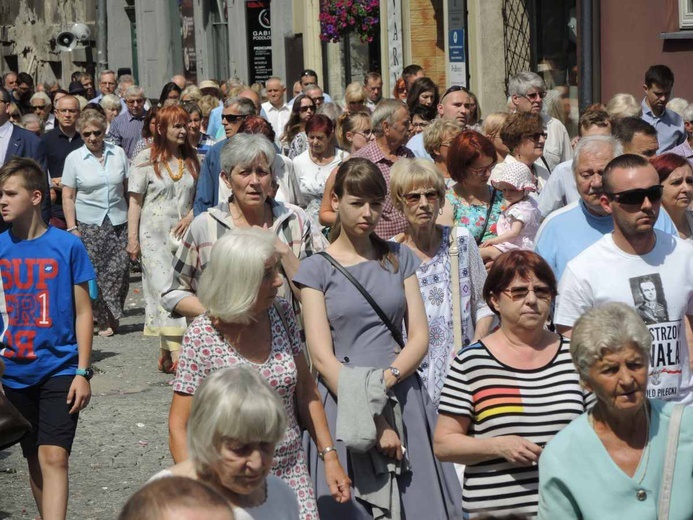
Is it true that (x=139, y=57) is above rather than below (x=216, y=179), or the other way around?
above

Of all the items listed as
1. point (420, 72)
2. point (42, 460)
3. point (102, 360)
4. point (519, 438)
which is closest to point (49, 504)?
point (42, 460)

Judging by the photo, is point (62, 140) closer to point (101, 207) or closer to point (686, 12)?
point (101, 207)

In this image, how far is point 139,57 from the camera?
3944cm

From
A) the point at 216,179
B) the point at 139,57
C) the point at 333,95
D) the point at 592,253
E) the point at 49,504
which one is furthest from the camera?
the point at 139,57

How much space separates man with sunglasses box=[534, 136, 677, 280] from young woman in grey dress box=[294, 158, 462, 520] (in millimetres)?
857

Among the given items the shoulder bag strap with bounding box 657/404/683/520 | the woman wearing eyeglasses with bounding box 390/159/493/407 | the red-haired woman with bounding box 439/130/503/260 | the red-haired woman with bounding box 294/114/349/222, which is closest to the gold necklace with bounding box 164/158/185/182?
the red-haired woman with bounding box 294/114/349/222

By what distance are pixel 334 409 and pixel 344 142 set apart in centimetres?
692

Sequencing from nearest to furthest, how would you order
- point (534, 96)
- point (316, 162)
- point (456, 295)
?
point (456, 295) < point (316, 162) < point (534, 96)

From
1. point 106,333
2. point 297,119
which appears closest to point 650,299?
point 106,333

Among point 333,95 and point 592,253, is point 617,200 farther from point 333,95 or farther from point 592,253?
point 333,95

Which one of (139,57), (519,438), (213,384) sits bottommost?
(519,438)

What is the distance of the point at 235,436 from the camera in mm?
4145

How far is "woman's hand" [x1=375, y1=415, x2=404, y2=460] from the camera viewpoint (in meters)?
5.80

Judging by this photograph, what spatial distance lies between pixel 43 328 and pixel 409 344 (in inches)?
71.9
